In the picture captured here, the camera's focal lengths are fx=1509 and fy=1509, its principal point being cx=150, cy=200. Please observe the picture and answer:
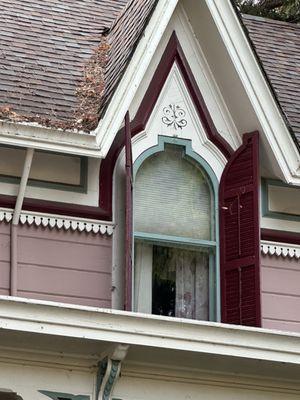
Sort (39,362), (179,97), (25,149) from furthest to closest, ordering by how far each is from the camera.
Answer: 1. (179,97)
2. (25,149)
3. (39,362)

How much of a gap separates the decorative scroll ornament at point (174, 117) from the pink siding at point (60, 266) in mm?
1581

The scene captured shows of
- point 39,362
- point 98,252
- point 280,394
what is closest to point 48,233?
point 98,252

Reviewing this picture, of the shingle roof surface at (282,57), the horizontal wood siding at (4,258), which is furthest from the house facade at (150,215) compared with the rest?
the shingle roof surface at (282,57)

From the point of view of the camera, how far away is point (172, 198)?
622 inches

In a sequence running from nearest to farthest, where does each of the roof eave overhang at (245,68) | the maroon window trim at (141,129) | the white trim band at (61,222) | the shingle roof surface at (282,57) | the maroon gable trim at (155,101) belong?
the white trim band at (61,222) → the maroon window trim at (141,129) → the roof eave overhang at (245,68) → the maroon gable trim at (155,101) → the shingle roof surface at (282,57)

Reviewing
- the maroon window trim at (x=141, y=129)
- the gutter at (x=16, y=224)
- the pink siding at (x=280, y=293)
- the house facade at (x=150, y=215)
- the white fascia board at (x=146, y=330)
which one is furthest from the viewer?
the pink siding at (x=280, y=293)

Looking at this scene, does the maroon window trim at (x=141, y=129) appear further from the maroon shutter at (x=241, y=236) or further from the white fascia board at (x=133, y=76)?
the white fascia board at (x=133, y=76)

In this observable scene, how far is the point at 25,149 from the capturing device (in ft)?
50.2

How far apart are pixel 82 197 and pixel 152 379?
2073mm

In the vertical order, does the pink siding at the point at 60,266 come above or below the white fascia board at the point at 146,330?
above

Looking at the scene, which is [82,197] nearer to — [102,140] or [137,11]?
[102,140]

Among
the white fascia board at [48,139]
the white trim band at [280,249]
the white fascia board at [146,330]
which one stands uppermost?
the white fascia board at [48,139]

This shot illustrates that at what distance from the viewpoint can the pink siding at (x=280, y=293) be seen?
15984 millimetres

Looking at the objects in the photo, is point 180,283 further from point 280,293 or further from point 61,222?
point 61,222
